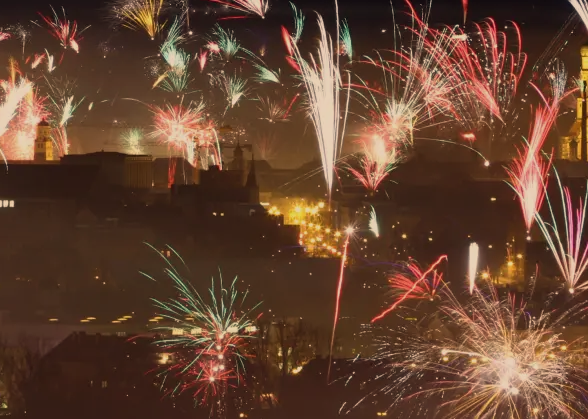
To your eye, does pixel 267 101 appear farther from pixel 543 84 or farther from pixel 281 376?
pixel 281 376

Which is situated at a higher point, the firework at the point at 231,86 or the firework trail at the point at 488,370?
the firework at the point at 231,86

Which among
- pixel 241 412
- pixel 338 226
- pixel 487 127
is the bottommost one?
pixel 241 412

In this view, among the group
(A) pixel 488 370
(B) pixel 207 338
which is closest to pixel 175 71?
(B) pixel 207 338

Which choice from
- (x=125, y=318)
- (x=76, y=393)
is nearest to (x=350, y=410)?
(x=76, y=393)

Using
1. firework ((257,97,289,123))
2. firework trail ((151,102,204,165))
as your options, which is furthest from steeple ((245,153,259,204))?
firework ((257,97,289,123))

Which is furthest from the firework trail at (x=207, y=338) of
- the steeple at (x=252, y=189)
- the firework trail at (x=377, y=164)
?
the firework trail at (x=377, y=164)

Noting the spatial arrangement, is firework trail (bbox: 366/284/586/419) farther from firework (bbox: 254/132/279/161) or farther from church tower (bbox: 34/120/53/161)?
firework (bbox: 254/132/279/161)

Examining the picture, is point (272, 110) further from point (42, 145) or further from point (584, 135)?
point (584, 135)

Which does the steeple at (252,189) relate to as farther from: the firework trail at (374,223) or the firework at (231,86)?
the firework at (231,86)

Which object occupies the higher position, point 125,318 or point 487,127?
point 487,127
